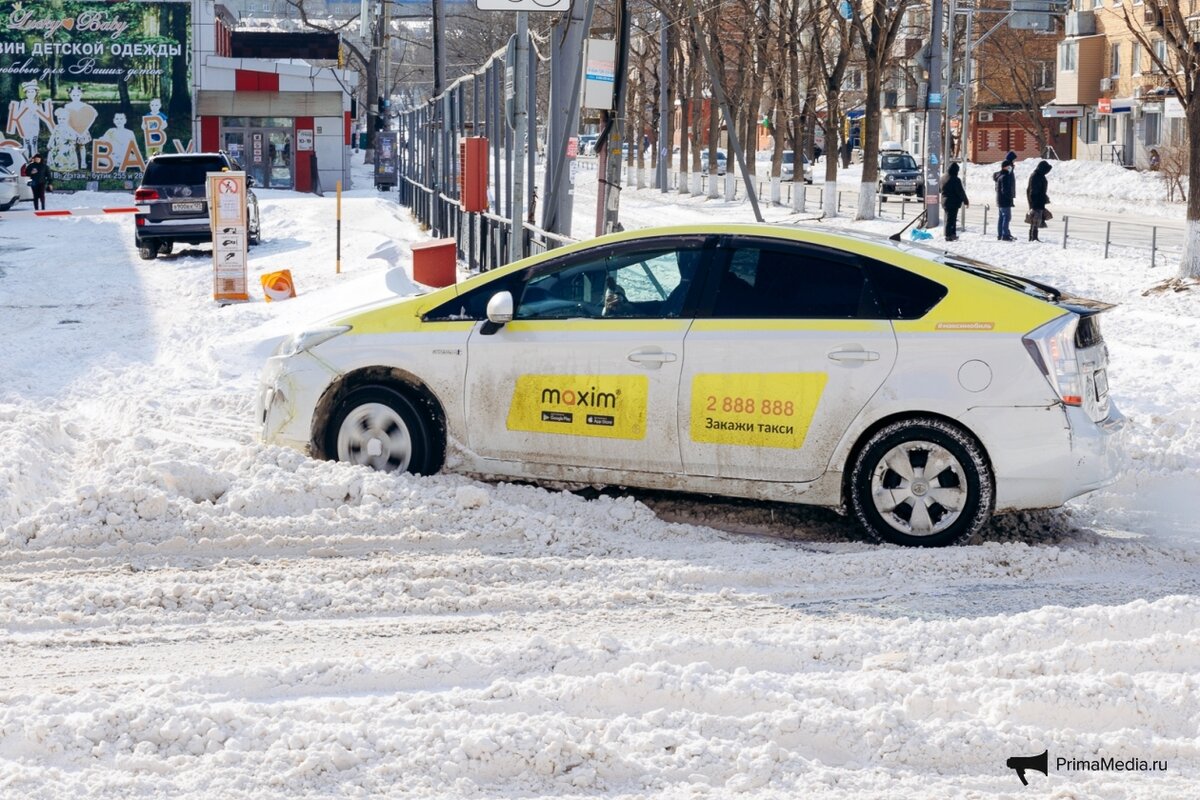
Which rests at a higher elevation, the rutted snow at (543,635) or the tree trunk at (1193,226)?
the tree trunk at (1193,226)

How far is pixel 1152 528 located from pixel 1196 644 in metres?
2.63

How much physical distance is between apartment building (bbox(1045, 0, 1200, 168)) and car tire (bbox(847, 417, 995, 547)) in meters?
65.9

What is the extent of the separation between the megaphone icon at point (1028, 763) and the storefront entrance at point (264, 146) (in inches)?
2118

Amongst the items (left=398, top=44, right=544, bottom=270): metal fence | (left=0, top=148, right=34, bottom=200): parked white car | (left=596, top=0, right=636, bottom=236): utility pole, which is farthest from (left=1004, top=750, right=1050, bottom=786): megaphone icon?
(left=0, top=148, right=34, bottom=200): parked white car

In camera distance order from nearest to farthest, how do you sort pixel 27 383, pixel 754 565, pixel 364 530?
pixel 754 565
pixel 364 530
pixel 27 383

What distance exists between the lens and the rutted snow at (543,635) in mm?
4605

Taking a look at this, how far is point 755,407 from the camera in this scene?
771cm

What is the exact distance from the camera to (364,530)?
7566 mm

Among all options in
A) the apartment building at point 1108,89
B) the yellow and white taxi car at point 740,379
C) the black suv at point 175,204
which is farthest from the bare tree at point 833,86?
the yellow and white taxi car at point 740,379

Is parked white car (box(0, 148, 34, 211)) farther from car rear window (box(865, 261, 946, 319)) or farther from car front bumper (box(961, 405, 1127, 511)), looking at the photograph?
car front bumper (box(961, 405, 1127, 511))

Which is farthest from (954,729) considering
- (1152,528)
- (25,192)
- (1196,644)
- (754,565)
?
(25,192)

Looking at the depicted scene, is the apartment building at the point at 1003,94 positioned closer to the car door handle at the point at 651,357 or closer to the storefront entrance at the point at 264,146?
the storefront entrance at the point at 264,146

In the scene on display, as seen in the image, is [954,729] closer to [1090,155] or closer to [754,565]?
[754,565]

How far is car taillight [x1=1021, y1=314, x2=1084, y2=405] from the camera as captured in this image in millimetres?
7387
